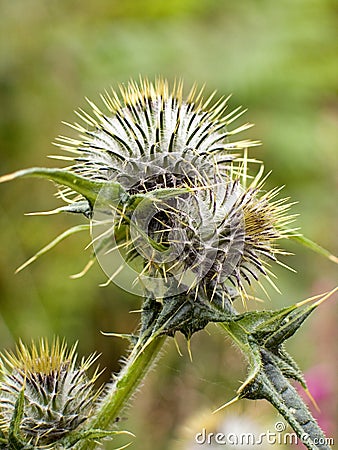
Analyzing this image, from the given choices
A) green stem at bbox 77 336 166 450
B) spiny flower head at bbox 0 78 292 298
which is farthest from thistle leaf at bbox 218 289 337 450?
green stem at bbox 77 336 166 450

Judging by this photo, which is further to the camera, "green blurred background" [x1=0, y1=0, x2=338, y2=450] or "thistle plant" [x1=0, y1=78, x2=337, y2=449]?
"green blurred background" [x1=0, y1=0, x2=338, y2=450]

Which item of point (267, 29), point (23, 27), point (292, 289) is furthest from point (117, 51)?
point (292, 289)

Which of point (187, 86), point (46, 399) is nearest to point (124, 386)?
point (46, 399)

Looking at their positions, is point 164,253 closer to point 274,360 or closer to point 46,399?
point 274,360

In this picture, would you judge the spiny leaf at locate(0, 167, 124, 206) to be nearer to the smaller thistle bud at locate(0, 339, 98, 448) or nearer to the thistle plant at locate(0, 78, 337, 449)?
the thistle plant at locate(0, 78, 337, 449)

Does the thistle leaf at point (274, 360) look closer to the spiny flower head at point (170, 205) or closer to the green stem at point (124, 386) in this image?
the spiny flower head at point (170, 205)

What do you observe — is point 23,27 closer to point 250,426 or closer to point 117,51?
point 117,51

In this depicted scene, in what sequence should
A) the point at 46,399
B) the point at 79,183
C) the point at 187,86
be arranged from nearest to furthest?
the point at 79,183 → the point at 46,399 → the point at 187,86
